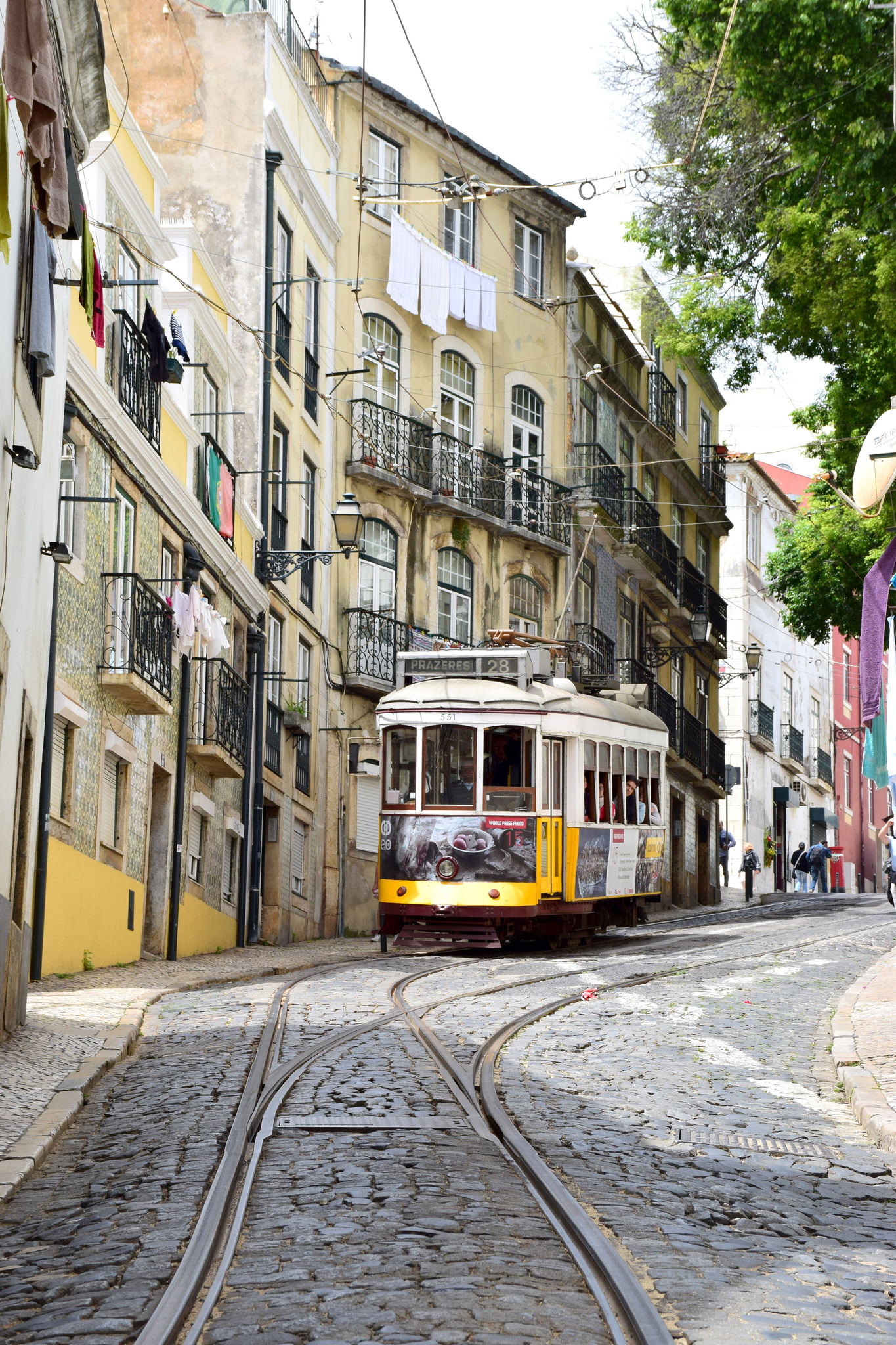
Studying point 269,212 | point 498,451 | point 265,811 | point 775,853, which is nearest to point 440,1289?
point 265,811

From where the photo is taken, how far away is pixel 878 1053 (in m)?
11.3

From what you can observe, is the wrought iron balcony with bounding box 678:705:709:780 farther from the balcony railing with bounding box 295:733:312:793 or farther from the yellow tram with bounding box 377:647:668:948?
the yellow tram with bounding box 377:647:668:948

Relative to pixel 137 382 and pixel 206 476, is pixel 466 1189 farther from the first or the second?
pixel 206 476

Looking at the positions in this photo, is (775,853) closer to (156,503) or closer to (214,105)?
(214,105)

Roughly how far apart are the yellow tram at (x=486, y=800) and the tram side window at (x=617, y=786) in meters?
0.71

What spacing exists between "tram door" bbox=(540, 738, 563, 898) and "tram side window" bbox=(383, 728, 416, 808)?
1550 mm

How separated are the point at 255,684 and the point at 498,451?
10.9 m

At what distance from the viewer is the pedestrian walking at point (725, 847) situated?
47.3m

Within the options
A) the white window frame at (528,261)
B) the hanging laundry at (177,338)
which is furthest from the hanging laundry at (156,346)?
the white window frame at (528,261)

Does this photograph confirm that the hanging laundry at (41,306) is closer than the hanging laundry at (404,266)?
Yes

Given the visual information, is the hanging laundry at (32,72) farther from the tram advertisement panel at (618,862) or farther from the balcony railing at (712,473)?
the balcony railing at (712,473)

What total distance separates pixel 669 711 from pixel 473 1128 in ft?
104

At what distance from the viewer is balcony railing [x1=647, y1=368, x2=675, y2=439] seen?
4159cm

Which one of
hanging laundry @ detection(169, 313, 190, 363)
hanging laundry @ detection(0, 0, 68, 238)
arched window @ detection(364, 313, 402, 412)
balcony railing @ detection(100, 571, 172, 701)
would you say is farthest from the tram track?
arched window @ detection(364, 313, 402, 412)
